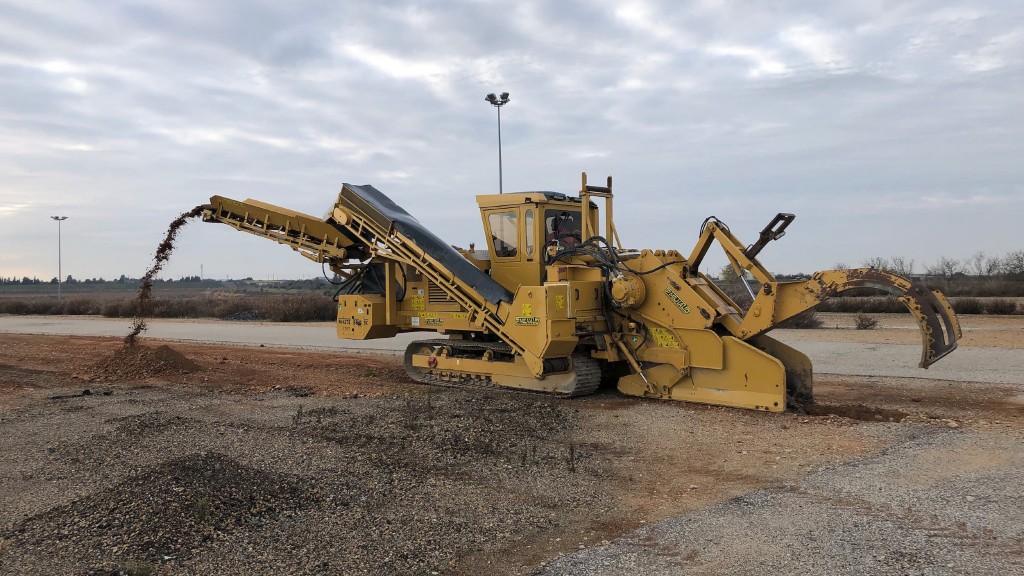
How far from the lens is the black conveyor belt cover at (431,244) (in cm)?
1243

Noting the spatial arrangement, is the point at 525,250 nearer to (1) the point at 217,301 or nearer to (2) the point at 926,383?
(2) the point at 926,383

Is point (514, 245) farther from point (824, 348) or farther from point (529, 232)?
point (824, 348)

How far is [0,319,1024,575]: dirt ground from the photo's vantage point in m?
5.41

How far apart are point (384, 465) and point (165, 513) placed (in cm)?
225

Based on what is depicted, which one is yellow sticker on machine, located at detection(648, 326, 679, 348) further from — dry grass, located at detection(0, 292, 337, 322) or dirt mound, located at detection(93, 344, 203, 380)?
dry grass, located at detection(0, 292, 337, 322)

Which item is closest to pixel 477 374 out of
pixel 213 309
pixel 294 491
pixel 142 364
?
pixel 294 491

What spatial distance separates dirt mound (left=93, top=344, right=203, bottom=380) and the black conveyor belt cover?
501 cm

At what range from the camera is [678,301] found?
11.1 meters

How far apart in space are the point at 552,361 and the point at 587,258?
1.75 m

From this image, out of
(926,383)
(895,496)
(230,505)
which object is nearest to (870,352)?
(926,383)

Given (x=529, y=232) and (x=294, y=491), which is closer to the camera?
(x=294, y=491)

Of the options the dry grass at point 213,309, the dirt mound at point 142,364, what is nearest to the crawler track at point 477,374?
the dirt mound at point 142,364

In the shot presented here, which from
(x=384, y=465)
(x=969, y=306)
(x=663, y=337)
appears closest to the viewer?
(x=384, y=465)

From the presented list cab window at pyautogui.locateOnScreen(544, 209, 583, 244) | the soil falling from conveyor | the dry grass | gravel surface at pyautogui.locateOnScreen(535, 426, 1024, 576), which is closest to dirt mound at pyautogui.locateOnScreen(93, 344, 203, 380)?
the soil falling from conveyor
